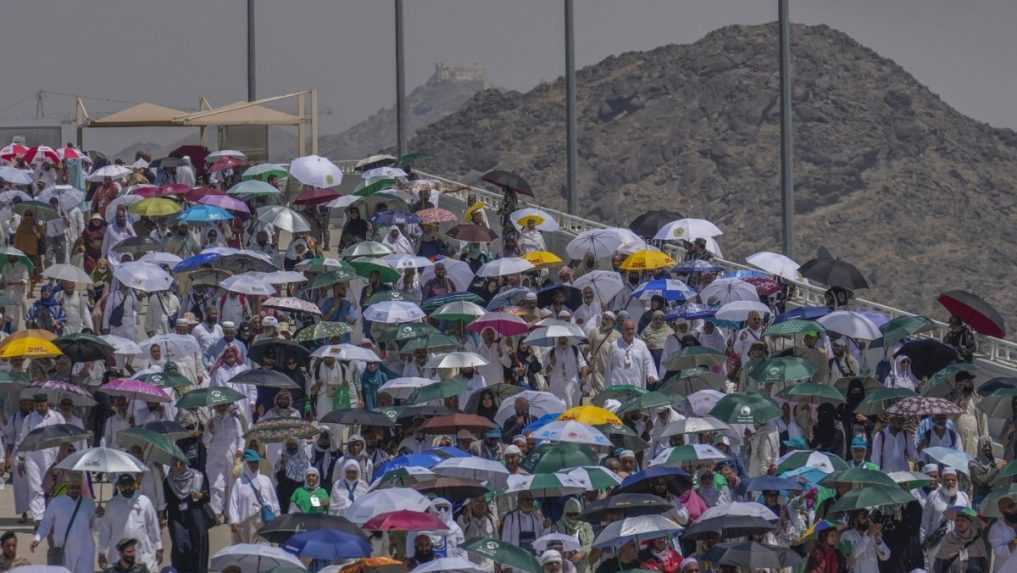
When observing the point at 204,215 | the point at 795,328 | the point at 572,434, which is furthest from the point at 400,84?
the point at 572,434

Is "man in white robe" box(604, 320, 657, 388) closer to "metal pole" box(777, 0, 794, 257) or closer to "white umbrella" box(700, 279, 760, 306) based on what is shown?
"white umbrella" box(700, 279, 760, 306)

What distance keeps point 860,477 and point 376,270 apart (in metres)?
10.1

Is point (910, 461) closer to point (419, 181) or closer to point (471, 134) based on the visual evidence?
point (419, 181)

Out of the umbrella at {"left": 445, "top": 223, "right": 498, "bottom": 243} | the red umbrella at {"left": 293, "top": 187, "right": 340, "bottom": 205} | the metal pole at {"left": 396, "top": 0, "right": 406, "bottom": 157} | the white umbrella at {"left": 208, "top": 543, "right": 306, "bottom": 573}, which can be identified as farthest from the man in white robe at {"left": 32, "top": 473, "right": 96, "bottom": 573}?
the metal pole at {"left": 396, "top": 0, "right": 406, "bottom": 157}

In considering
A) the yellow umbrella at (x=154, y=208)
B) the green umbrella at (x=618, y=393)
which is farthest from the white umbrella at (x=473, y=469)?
the yellow umbrella at (x=154, y=208)

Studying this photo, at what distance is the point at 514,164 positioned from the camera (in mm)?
143000

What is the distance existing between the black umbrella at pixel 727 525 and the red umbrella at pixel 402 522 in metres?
2.02

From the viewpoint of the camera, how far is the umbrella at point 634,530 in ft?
59.9

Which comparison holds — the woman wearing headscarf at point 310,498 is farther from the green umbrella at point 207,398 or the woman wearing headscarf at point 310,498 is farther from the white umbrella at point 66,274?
the white umbrella at point 66,274

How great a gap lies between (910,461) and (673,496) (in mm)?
3427

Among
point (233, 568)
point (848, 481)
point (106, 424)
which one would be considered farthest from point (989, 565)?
point (106, 424)

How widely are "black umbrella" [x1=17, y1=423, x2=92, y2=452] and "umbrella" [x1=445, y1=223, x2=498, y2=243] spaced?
10.1 metres

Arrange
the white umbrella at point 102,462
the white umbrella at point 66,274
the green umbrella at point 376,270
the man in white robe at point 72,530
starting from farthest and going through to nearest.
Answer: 1. the green umbrella at point 376,270
2. the white umbrella at point 66,274
3. the man in white robe at point 72,530
4. the white umbrella at point 102,462

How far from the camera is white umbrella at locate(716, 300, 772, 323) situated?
84.9 ft
